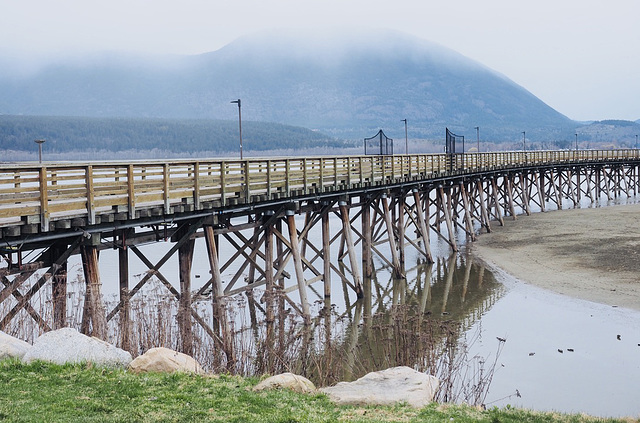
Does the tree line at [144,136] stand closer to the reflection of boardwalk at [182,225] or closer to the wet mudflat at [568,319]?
the wet mudflat at [568,319]

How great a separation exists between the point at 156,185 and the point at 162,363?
565cm

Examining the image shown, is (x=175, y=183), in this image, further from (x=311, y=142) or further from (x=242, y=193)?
(x=311, y=142)

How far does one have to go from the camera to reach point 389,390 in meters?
9.70

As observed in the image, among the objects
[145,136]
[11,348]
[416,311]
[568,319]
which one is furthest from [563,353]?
[145,136]

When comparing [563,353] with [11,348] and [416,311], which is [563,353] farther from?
[11,348]

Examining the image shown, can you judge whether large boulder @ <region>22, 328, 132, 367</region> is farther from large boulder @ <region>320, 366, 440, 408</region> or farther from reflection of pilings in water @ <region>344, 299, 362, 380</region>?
reflection of pilings in water @ <region>344, 299, 362, 380</region>

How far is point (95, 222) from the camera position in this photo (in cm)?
1302

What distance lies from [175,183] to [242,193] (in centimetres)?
254

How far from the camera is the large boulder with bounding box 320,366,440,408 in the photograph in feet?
30.7

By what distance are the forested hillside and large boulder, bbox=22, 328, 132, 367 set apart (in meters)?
143

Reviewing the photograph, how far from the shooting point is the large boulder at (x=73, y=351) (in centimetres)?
1017

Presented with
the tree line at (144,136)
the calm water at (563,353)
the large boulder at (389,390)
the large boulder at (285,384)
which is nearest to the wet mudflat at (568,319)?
the calm water at (563,353)

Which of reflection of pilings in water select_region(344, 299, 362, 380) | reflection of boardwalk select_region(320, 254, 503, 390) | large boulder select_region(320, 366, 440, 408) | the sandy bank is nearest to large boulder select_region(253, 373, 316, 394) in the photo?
large boulder select_region(320, 366, 440, 408)

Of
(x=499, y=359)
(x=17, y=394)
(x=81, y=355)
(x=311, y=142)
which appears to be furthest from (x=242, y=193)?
(x=311, y=142)
